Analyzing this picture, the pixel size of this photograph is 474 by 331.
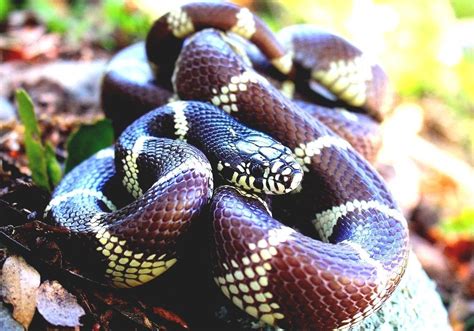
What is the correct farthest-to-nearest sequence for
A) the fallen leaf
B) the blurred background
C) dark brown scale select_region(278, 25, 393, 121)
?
the blurred background
dark brown scale select_region(278, 25, 393, 121)
the fallen leaf

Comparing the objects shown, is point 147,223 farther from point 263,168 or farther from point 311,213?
point 311,213

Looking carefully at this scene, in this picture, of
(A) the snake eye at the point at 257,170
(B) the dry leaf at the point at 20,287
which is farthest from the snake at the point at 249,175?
(B) the dry leaf at the point at 20,287

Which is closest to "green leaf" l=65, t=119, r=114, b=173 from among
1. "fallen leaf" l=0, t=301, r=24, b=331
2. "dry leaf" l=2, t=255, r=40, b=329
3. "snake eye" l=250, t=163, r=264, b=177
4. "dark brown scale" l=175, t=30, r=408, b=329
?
"dark brown scale" l=175, t=30, r=408, b=329

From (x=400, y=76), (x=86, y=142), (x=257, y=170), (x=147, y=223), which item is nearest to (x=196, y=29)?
(x=86, y=142)

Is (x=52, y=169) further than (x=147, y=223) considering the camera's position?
Yes

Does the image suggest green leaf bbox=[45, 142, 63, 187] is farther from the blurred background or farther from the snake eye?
the snake eye

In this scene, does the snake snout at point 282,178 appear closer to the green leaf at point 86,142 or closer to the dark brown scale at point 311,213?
the dark brown scale at point 311,213

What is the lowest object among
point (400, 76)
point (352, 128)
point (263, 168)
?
point (400, 76)
